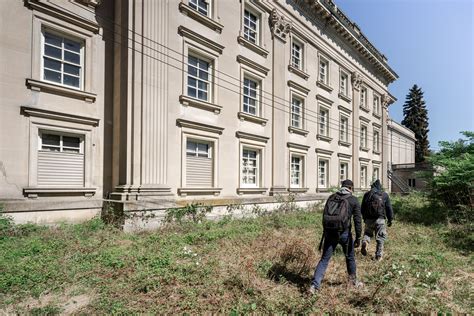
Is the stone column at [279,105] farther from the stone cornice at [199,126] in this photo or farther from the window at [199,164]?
the window at [199,164]

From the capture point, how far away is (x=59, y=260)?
5.51 metres

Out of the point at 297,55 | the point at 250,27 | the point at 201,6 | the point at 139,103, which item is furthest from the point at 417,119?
Answer: the point at 139,103

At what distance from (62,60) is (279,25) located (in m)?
10.6

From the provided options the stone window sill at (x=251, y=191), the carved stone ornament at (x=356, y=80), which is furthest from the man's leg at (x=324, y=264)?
the carved stone ornament at (x=356, y=80)

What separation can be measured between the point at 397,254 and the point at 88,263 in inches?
284

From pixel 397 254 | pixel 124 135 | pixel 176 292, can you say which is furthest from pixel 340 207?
pixel 124 135

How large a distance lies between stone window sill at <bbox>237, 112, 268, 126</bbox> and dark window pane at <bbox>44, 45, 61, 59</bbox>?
6.98 metres

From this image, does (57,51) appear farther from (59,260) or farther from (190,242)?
(190,242)

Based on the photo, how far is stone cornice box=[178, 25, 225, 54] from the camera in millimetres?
10367

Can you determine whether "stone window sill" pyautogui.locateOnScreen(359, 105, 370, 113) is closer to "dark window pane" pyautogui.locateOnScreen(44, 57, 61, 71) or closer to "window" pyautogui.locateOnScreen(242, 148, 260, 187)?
"window" pyautogui.locateOnScreen(242, 148, 260, 187)

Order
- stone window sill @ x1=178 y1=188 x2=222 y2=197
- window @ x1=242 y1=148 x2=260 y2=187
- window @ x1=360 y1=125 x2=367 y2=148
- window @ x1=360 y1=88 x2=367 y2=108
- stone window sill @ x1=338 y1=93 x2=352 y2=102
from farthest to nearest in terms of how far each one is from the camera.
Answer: window @ x1=360 y1=88 x2=367 y2=108
window @ x1=360 y1=125 x2=367 y2=148
stone window sill @ x1=338 y1=93 x2=352 y2=102
window @ x1=242 y1=148 x2=260 y2=187
stone window sill @ x1=178 y1=188 x2=222 y2=197

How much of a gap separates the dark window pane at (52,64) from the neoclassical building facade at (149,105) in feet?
0.09

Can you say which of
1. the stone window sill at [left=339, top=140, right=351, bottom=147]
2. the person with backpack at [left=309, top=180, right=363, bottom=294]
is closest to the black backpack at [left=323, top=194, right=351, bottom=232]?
the person with backpack at [left=309, top=180, right=363, bottom=294]

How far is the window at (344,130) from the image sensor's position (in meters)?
20.3
